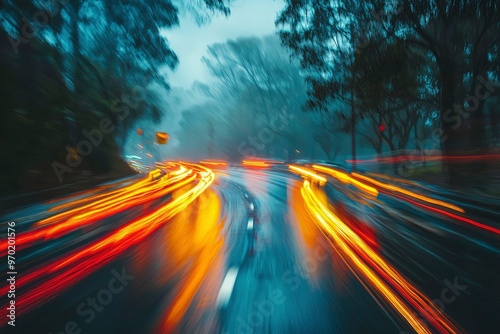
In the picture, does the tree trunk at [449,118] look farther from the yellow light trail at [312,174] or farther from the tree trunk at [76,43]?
the tree trunk at [76,43]

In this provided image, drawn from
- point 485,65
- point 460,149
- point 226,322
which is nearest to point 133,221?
point 226,322

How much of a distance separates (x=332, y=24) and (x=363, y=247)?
1662 centimetres

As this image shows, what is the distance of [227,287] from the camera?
203 inches

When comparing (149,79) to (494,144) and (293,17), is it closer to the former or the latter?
(293,17)

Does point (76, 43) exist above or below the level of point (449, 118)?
above

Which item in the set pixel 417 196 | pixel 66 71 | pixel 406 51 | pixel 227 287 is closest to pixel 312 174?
pixel 406 51

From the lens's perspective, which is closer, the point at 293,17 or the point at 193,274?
the point at 193,274

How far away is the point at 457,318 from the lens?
4.12 meters

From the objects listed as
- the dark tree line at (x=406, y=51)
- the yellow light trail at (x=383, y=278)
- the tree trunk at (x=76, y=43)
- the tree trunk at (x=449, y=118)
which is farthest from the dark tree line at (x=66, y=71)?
the yellow light trail at (x=383, y=278)

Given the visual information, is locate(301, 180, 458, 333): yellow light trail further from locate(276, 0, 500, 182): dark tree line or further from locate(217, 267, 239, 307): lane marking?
locate(276, 0, 500, 182): dark tree line

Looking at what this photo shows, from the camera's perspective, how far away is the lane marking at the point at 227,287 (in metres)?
4.64

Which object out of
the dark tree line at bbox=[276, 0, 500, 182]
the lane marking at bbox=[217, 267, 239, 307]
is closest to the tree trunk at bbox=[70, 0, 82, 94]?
the dark tree line at bbox=[276, 0, 500, 182]

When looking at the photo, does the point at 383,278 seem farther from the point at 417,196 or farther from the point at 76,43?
the point at 76,43

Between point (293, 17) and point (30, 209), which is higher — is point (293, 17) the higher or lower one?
the higher one
